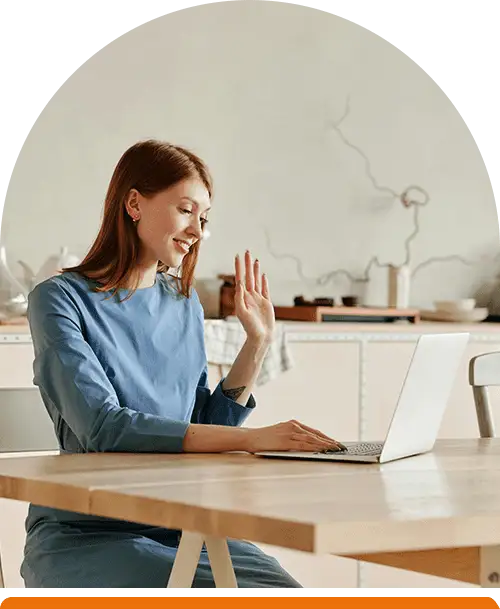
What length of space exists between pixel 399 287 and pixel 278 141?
72 centimetres

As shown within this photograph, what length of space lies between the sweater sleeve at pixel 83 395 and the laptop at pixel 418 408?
0.19 m

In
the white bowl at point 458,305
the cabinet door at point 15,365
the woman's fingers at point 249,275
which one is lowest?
the cabinet door at point 15,365

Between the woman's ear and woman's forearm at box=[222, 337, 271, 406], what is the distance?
34 cm

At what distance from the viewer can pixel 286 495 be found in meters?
1.47

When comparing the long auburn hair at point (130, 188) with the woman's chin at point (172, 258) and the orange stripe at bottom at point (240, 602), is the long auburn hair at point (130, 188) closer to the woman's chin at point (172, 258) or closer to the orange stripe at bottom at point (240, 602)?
the woman's chin at point (172, 258)

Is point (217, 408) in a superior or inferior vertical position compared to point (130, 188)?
inferior

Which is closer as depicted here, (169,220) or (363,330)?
(169,220)

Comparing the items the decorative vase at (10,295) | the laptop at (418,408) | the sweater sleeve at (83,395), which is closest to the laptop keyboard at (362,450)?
the laptop at (418,408)

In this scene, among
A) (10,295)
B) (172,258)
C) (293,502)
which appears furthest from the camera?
(10,295)

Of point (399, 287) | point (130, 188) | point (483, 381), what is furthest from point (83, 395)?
point (399, 287)

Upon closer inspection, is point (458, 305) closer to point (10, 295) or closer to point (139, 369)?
point (10, 295)

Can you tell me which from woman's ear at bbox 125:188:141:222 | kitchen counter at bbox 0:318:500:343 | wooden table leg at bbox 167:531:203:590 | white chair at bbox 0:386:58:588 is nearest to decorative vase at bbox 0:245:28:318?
kitchen counter at bbox 0:318:500:343

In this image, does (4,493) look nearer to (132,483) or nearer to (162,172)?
(132,483)

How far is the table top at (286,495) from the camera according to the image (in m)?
1.29
